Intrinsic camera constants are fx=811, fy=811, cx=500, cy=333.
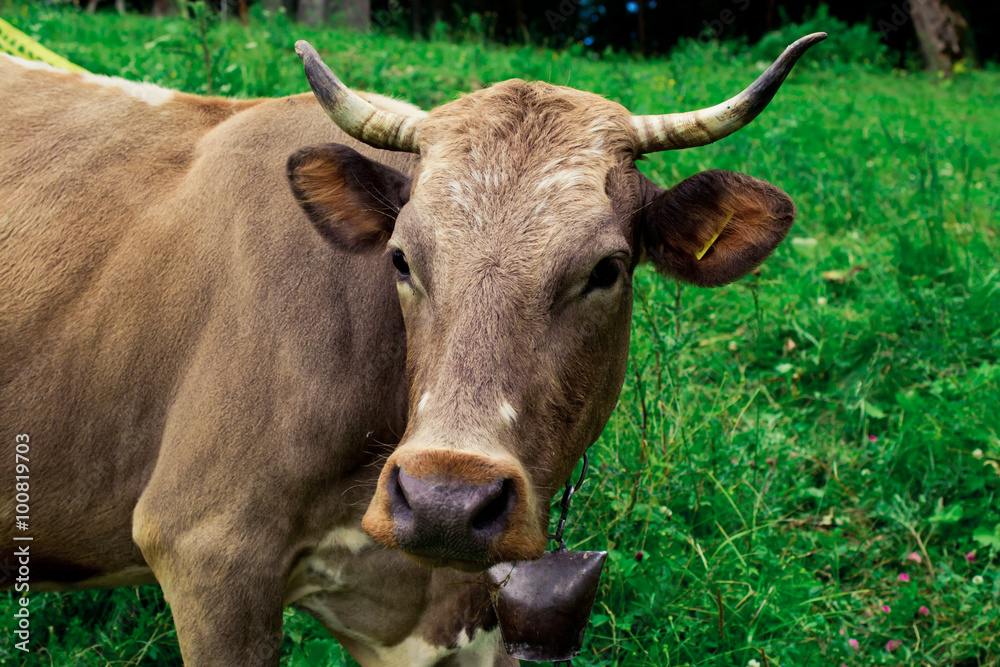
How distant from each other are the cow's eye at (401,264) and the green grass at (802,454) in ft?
5.13

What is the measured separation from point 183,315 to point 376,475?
0.82 m

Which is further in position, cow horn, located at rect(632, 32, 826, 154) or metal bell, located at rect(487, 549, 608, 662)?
metal bell, located at rect(487, 549, 608, 662)

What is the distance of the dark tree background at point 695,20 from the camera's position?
1630 cm

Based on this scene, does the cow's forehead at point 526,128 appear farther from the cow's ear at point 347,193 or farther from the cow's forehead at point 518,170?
the cow's ear at point 347,193

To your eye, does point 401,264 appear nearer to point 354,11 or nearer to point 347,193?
point 347,193

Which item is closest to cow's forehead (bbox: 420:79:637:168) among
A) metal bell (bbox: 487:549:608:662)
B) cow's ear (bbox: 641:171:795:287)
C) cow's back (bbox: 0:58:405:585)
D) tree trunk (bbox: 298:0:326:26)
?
cow's ear (bbox: 641:171:795:287)

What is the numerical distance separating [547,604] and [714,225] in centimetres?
137

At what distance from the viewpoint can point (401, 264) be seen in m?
2.43

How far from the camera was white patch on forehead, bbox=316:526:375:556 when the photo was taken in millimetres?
2646

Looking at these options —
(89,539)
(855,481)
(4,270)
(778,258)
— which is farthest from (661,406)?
(4,270)

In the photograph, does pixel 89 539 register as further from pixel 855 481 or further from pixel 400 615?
pixel 855 481

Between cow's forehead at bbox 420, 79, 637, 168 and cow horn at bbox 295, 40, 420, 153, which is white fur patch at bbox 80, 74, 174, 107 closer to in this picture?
cow horn at bbox 295, 40, 420, 153

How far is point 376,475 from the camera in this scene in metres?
2.67

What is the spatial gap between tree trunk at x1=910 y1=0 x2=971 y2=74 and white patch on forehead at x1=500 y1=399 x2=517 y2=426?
16.9 m
